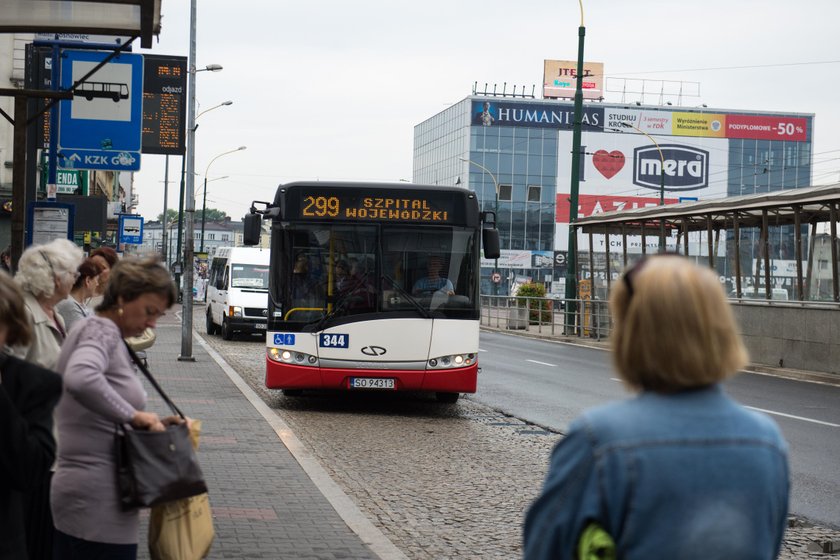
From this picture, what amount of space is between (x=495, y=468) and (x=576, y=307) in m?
27.3

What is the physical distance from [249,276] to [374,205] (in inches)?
743

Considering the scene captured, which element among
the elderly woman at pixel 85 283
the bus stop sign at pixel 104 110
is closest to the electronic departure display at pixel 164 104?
the bus stop sign at pixel 104 110

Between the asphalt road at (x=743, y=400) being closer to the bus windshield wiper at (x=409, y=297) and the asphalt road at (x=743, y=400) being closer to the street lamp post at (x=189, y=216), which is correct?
the bus windshield wiper at (x=409, y=297)

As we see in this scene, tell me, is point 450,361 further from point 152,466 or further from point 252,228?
point 152,466

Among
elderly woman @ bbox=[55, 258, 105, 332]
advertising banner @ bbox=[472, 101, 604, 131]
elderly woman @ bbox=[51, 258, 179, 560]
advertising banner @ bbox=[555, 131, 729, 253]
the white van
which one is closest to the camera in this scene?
elderly woman @ bbox=[51, 258, 179, 560]

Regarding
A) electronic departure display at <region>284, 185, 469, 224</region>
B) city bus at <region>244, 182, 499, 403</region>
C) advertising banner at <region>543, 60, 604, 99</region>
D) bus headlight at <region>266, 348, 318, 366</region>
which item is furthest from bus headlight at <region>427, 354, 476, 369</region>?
advertising banner at <region>543, 60, 604, 99</region>

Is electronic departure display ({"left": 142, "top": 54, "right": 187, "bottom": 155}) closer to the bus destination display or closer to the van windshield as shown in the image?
the van windshield

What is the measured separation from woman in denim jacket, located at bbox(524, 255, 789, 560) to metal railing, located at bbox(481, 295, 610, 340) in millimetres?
33387

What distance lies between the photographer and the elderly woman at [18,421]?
3.31 meters

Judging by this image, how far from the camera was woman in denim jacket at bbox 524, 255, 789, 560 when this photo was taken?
2396 mm

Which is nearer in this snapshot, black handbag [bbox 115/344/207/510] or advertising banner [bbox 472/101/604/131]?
black handbag [bbox 115/344/207/510]

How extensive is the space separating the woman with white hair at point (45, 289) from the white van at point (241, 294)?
2595cm

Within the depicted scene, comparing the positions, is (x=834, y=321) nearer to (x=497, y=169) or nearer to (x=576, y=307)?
(x=576, y=307)

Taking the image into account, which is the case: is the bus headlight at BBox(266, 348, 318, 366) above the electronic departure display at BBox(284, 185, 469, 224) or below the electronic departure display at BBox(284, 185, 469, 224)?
below
